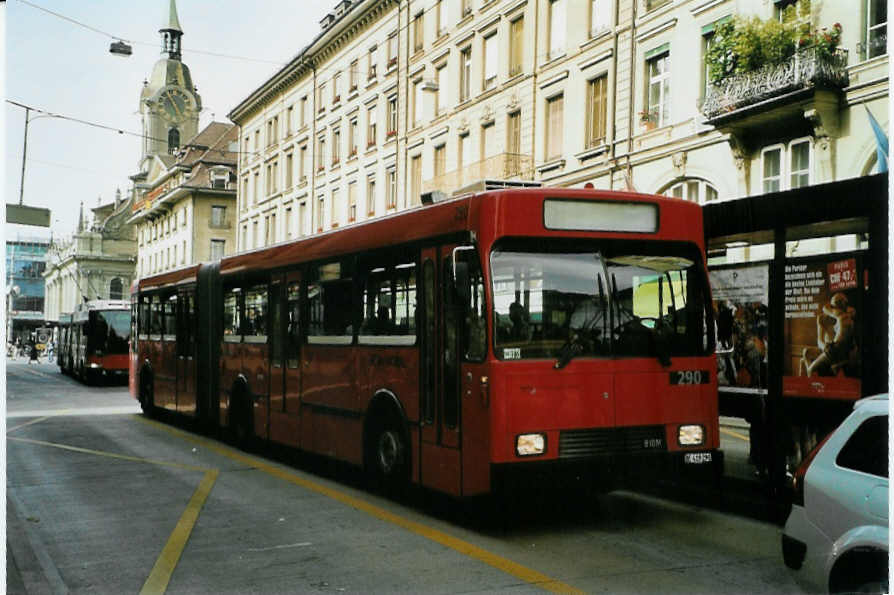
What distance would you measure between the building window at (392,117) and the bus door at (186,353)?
22079mm

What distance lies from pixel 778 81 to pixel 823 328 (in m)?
11.4

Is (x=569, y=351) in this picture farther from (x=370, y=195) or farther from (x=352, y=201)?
(x=352, y=201)

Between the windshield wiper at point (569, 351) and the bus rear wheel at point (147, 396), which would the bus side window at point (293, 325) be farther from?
the bus rear wheel at point (147, 396)

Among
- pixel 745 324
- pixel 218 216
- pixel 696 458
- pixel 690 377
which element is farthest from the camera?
pixel 218 216

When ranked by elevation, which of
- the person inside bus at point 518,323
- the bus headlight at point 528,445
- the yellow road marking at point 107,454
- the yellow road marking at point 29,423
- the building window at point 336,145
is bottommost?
the yellow road marking at point 29,423

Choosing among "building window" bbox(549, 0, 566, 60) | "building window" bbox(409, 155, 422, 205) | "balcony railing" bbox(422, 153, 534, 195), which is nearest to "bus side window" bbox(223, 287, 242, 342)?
"balcony railing" bbox(422, 153, 534, 195)

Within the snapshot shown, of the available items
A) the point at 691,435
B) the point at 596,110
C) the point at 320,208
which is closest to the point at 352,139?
the point at 320,208

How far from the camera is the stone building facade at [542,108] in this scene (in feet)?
60.5

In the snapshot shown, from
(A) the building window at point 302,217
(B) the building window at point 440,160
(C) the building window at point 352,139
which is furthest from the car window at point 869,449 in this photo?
(C) the building window at point 352,139

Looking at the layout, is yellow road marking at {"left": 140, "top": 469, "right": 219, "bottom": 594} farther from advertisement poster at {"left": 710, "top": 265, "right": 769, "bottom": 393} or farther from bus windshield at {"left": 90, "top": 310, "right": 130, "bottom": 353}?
bus windshield at {"left": 90, "top": 310, "right": 130, "bottom": 353}

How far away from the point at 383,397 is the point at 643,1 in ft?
62.9

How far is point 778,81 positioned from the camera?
770 inches

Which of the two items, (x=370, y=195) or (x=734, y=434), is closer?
(x=734, y=434)

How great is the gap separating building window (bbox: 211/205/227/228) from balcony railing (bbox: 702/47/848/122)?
31.1m
